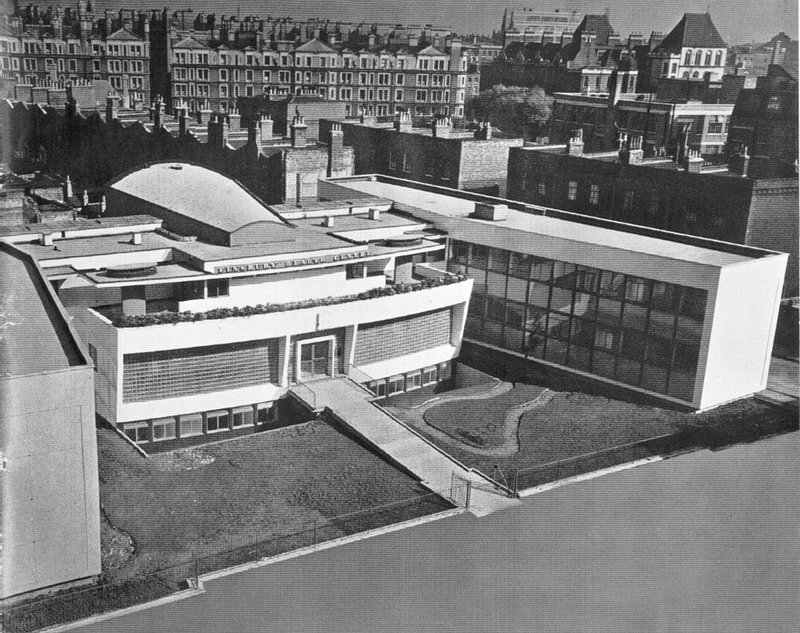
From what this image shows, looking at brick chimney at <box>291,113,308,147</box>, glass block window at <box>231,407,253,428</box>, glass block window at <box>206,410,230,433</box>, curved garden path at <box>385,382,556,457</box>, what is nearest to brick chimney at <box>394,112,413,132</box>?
brick chimney at <box>291,113,308,147</box>

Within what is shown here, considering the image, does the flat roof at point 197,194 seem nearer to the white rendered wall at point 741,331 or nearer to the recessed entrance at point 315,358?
the recessed entrance at point 315,358

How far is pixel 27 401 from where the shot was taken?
30.7 feet

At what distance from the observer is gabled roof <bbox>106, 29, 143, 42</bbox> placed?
24.8 meters

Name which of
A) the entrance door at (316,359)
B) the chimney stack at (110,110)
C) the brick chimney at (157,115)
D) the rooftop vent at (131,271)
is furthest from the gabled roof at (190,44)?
the entrance door at (316,359)

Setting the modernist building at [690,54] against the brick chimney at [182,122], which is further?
the modernist building at [690,54]

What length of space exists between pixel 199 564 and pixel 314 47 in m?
27.0

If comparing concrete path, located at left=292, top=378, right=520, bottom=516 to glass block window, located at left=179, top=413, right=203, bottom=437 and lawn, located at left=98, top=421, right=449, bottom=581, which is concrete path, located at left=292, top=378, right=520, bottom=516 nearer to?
lawn, located at left=98, top=421, right=449, bottom=581

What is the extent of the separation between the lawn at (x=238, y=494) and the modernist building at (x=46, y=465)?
3.06ft

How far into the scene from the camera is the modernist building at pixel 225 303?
14977 mm

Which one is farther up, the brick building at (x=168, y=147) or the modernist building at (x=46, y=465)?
the brick building at (x=168, y=147)

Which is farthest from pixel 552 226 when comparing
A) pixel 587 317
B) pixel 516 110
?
pixel 516 110

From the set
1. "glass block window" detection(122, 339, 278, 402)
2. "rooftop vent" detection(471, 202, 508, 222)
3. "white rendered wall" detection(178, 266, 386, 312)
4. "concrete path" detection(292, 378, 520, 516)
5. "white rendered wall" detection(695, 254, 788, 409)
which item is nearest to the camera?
"concrete path" detection(292, 378, 520, 516)

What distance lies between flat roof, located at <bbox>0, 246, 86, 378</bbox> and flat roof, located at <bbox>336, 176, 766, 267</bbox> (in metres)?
10.1

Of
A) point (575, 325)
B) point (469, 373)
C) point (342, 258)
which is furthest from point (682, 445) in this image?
point (342, 258)
